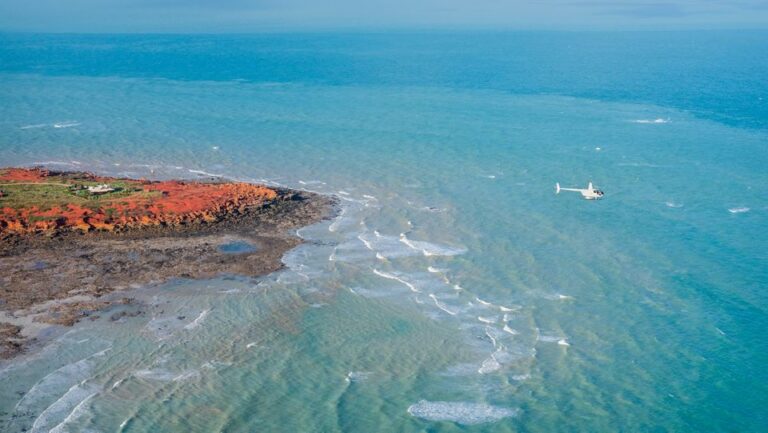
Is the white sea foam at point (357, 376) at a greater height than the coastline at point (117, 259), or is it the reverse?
the coastline at point (117, 259)

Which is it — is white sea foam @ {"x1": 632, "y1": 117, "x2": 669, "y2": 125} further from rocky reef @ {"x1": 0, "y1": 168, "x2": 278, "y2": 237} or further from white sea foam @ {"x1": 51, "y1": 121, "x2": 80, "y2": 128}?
white sea foam @ {"x1": 51, "y1": 121, "x2": 80, "y2": 128}

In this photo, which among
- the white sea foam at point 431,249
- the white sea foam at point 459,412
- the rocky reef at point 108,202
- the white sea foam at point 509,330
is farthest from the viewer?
the rocky reef at point 108,202

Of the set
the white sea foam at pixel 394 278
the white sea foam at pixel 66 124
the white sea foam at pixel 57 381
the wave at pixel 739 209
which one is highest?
the white sea foam at pixel 66 124

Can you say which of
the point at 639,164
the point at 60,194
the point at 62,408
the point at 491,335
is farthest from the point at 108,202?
the point at 639,164

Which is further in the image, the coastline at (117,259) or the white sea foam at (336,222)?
the white sea foam at (336,222)

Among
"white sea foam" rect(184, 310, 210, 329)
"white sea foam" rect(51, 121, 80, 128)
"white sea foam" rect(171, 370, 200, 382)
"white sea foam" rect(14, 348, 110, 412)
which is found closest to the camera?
"white sea foam" rect(14, 348, 110, 412)

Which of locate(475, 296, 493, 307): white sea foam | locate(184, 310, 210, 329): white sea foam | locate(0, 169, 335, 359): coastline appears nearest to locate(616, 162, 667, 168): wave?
locate(0, 169, 335, 359): coastline

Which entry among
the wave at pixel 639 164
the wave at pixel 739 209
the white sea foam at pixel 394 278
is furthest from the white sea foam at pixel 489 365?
the wave at pixel 639 164

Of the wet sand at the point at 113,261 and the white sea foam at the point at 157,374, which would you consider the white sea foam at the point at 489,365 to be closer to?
the white sea foam at the point at 157,374

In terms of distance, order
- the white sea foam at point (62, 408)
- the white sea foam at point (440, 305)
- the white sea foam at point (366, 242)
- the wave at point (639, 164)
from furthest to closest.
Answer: the wave at point (639, 164) → the white sea foam at point (366, 242) → the white sea foam at point (440, 305) → the white sea foam at point (62, 408)
